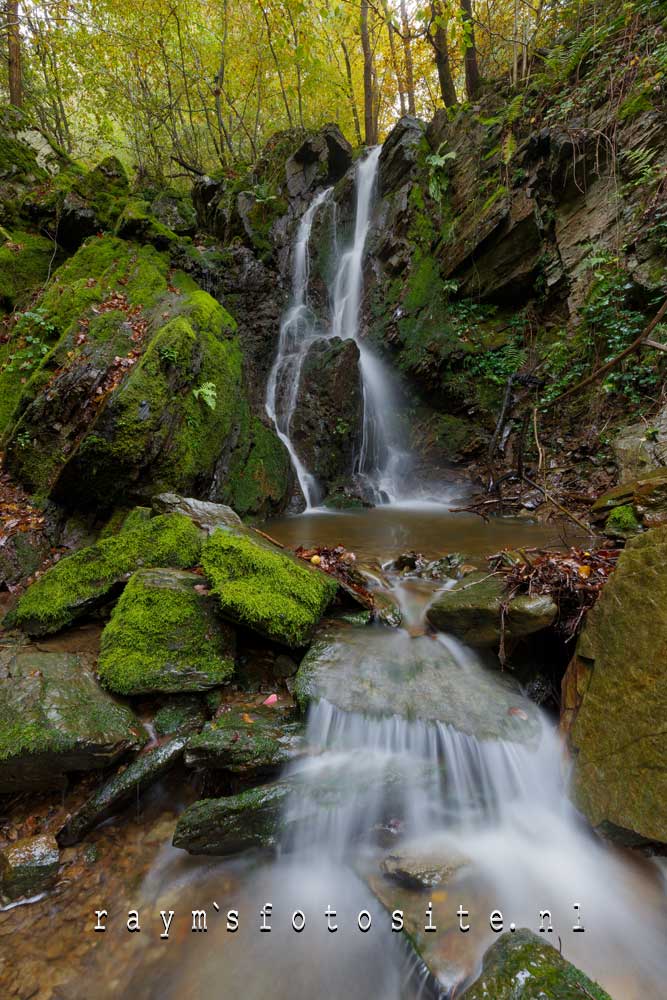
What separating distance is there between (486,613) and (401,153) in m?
13.6

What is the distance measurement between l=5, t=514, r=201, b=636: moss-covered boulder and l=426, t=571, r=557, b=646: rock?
2229mm

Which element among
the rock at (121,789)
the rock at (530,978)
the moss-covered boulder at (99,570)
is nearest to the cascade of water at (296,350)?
the moss-covered boulder at (99,570)

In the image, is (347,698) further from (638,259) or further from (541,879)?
(638,259)

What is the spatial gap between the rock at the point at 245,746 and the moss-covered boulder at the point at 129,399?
327 cm

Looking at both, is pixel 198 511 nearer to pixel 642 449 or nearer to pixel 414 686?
pixel 414 686

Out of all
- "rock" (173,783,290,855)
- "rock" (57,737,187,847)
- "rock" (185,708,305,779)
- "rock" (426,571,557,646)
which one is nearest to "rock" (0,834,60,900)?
"rock" (57,737,187,847)

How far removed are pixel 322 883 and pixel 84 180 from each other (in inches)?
474

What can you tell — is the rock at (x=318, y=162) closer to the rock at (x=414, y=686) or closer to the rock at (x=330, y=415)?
the rock at (x=330, y=415)

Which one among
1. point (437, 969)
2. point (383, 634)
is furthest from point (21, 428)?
point (437, 969)

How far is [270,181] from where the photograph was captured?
44.7ft

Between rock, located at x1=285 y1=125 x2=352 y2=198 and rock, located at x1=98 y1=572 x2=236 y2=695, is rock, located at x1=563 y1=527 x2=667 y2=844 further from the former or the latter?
rock, located at x1=285 y1=125 x2=352 y2=198

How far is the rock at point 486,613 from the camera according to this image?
114 inches

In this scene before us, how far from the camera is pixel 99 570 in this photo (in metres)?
3.49

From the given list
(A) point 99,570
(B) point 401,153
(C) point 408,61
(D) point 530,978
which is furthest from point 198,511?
(C) point 408,61
